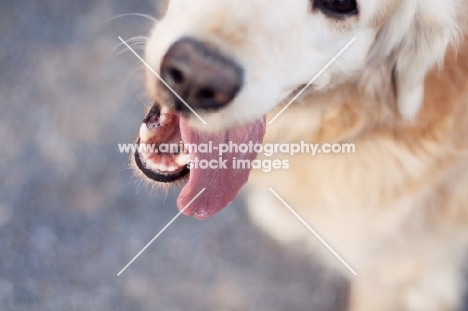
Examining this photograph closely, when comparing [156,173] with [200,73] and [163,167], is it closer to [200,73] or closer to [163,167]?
[163,167]

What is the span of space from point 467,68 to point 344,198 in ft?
1.41

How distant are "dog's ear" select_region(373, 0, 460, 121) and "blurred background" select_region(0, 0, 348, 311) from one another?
774mm

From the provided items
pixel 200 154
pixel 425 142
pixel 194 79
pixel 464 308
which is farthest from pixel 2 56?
pixel 464 308

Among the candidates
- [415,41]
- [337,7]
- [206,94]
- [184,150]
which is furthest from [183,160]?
[415,41]

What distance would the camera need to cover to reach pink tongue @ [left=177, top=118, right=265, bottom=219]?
1.07 m

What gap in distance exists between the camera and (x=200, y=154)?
1.08 meters

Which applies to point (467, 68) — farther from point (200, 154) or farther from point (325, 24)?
point (200, 154)

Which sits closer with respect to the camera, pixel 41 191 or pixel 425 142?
pixel 425 142

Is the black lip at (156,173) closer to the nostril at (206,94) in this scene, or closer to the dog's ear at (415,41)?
the nostril at (206,94)

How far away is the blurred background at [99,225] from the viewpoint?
1.59 metres

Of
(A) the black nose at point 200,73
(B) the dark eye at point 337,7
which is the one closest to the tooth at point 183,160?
(A) the black nose at point 200,73

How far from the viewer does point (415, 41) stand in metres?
1.10

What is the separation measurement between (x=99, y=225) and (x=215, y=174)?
2.14 ft

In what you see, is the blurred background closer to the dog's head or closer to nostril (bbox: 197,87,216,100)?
the dog's head
